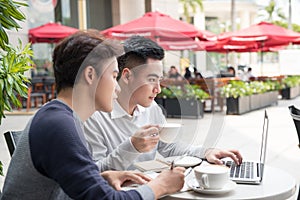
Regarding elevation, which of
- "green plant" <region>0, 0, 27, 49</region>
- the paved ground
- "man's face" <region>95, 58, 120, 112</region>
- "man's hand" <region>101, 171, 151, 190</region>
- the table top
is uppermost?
"green plant" <region>0, 0, 27, 49</region>

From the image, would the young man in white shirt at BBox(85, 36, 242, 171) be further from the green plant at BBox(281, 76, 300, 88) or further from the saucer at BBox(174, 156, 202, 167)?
the green plant at BBox(281, 76, 300, 88)

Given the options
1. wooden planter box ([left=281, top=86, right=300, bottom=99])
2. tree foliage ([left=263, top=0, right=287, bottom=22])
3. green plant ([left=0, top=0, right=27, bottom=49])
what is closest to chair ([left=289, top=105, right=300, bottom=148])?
green plant ([left=0, top=0, right=27, bottom=49])

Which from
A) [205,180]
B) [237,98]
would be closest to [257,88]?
[237,98]

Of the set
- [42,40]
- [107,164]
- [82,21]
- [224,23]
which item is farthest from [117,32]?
[224,23]

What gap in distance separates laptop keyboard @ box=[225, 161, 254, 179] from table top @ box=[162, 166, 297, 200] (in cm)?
8

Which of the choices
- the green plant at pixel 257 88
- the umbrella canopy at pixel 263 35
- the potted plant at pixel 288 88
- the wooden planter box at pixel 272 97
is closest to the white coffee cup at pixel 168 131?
the green plant at pixel 257 88

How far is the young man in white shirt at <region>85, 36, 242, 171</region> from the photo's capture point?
1.86 meters

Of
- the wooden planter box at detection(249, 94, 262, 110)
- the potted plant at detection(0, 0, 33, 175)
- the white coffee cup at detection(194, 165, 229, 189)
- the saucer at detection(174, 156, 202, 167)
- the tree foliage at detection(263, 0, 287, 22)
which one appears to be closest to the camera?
the white coffee cup at detection(194, 165, 229, 189)

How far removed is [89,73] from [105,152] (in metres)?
0.74

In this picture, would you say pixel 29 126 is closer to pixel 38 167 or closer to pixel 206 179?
pixel 38 167

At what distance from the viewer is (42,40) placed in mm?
13680

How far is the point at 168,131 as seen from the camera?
1.82 meters

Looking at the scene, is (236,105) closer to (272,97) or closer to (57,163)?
(272,97)

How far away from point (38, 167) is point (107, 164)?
1.87ft
